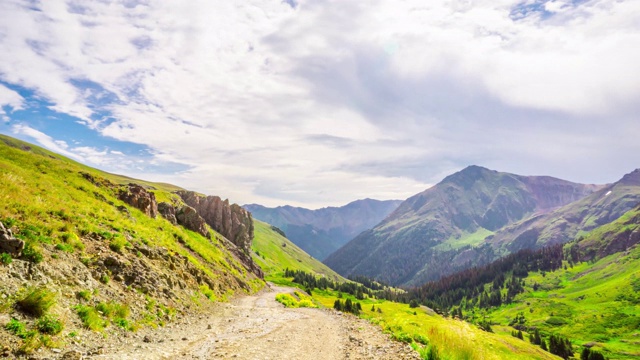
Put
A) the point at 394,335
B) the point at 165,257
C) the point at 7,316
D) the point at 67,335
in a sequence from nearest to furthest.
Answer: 1. the point at 7,316
2. the point at 67,335
3. the point at 394,335
4. the point at 165,257

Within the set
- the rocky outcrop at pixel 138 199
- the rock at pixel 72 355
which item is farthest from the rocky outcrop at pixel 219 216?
the rock at pixel 72 355

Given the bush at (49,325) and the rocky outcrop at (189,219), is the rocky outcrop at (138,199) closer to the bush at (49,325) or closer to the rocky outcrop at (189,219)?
the rocky outcrop at (189,219)

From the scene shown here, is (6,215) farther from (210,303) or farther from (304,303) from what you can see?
(304,303)

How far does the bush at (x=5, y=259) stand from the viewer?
599 inches

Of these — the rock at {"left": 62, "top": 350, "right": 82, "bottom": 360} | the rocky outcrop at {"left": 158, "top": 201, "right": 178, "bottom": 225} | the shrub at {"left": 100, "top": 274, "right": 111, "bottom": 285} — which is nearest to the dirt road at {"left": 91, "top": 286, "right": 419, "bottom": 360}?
the rock at {"left": 62, "top": 350, "right": 82, "bottom": 360}

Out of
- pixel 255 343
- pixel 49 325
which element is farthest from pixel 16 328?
pixel 255 343

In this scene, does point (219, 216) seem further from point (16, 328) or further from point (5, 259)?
point (16, 328)

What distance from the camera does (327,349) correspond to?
19.5 m

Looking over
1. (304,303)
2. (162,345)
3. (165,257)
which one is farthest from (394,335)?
Answer: (304,303)

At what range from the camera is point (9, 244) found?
16.1m

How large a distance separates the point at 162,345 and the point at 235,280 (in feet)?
151

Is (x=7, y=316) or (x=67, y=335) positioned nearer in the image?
(x=7, y=316)

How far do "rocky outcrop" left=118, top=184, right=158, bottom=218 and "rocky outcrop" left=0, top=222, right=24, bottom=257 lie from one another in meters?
33.2

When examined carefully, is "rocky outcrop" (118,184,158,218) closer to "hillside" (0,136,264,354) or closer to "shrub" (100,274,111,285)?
"hillside" (0,136,264,354)
